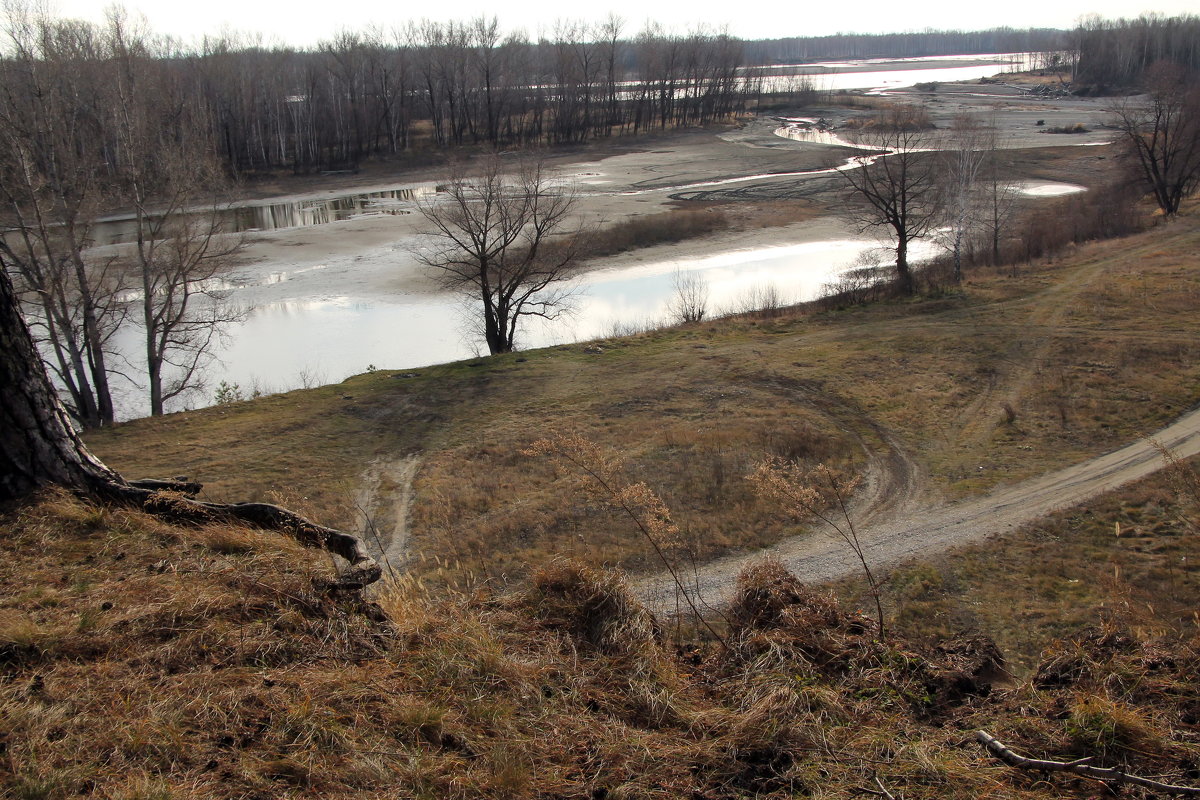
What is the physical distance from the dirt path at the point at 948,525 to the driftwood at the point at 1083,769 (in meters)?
7.51

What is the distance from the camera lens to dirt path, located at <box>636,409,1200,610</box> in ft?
44.3

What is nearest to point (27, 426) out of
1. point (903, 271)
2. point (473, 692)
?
point (473, 692)

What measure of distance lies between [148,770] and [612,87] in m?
93.0

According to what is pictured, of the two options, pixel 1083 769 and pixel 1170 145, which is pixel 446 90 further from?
pixel 1083 769

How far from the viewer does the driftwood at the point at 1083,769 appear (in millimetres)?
4051

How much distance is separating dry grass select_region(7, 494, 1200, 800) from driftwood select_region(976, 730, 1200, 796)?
0.31 feet

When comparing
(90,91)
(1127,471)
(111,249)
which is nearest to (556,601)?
(1127,471)

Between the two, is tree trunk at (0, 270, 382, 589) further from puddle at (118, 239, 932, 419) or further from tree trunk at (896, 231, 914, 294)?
tree trunk at (896, 231, 914, 294)

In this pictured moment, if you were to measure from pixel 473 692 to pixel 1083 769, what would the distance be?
332cm

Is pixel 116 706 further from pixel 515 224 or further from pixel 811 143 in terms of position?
pixel 811 143

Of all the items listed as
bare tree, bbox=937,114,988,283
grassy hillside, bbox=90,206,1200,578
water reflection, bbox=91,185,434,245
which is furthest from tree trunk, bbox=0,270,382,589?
water reflection, bbox=91,185,434,245

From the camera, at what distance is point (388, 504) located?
16797 millimetres

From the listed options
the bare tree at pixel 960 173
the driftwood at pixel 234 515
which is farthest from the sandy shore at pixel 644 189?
the driftwood at pixel 234 515

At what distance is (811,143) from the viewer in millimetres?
76188
